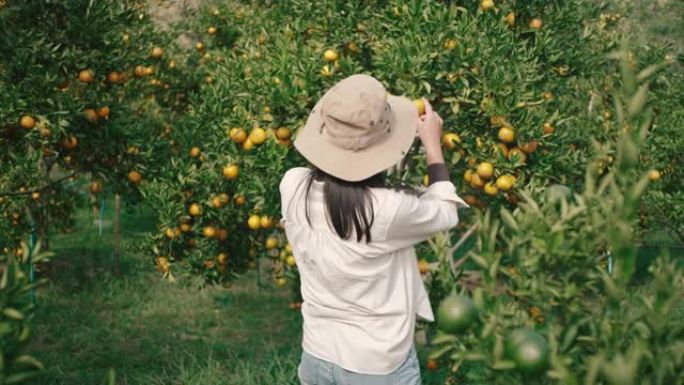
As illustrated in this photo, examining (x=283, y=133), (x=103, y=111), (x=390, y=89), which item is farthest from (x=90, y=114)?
(x=390, y=89)

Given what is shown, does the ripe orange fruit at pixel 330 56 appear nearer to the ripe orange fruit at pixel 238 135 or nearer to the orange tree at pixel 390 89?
the orange tree at pixel 390 89

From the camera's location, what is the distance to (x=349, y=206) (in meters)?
2.07

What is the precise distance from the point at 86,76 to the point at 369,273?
2217 millimetres

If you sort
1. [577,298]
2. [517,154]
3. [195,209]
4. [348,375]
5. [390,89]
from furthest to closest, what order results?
[195,209] < [390,89] < [517,154] < [348,375] < [577,298]

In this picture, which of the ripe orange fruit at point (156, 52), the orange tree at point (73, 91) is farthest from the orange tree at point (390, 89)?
the ripe orange fruit at point (156, 52)

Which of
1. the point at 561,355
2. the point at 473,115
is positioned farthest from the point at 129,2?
the point at 561,355

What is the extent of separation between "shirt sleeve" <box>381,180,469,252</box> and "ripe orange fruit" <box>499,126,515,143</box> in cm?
108

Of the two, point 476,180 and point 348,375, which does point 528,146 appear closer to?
point 476,180

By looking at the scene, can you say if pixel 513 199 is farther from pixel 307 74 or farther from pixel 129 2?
pixel 129 2

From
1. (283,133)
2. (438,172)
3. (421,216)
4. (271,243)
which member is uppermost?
(438,172)

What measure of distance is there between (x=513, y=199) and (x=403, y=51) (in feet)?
2.81

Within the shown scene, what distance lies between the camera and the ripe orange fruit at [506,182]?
3.20 meters

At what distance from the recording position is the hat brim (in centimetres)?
208

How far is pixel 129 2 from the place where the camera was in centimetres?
422
